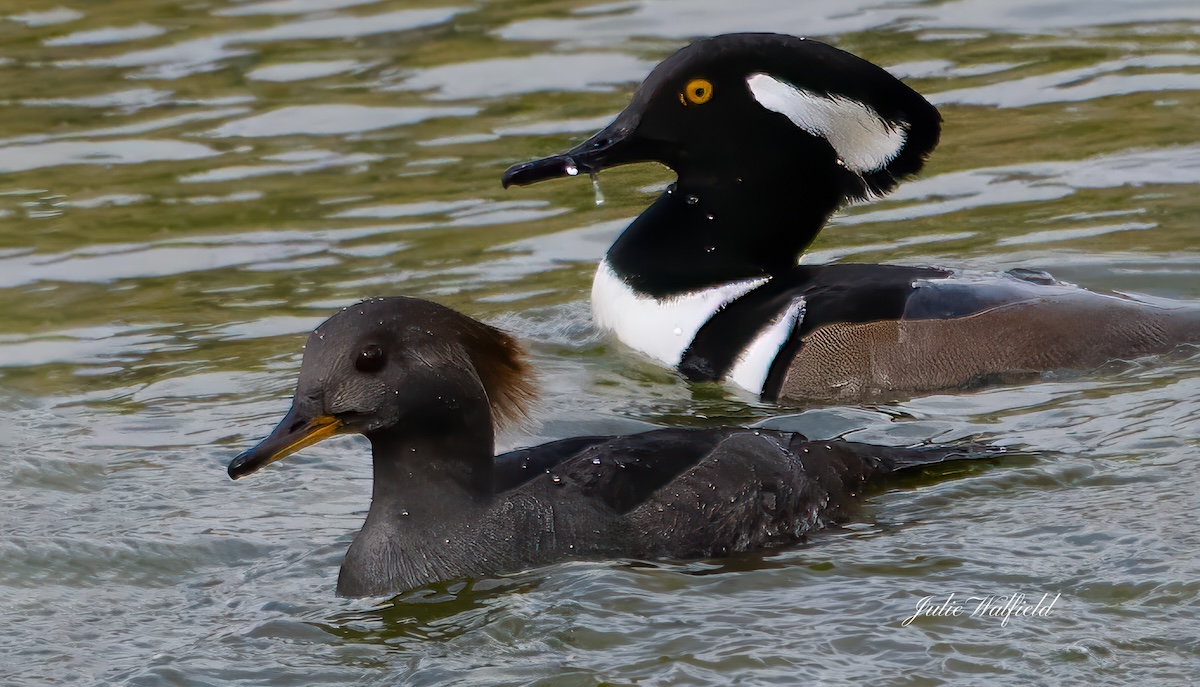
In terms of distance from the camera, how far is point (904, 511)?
5461 millimetres

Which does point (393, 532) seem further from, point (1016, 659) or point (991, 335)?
point (991, 335)

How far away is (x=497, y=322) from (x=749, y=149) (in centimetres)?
136

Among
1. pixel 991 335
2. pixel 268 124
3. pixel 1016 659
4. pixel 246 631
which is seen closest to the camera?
pixel 1016 659

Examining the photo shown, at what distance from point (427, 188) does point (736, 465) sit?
464cm

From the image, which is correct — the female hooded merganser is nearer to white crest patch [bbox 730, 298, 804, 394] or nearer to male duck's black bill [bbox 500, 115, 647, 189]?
white crest patch [bbox 730, 298, 804, 394]

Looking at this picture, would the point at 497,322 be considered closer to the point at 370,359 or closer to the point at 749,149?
the point at 749,149

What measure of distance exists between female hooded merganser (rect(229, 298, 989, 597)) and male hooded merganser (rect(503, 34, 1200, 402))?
150cm

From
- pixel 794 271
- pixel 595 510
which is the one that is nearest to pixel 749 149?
pixel 794 271

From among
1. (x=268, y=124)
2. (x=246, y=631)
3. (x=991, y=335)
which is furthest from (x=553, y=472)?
(x=268, y=124)

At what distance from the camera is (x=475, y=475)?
5141 mm
